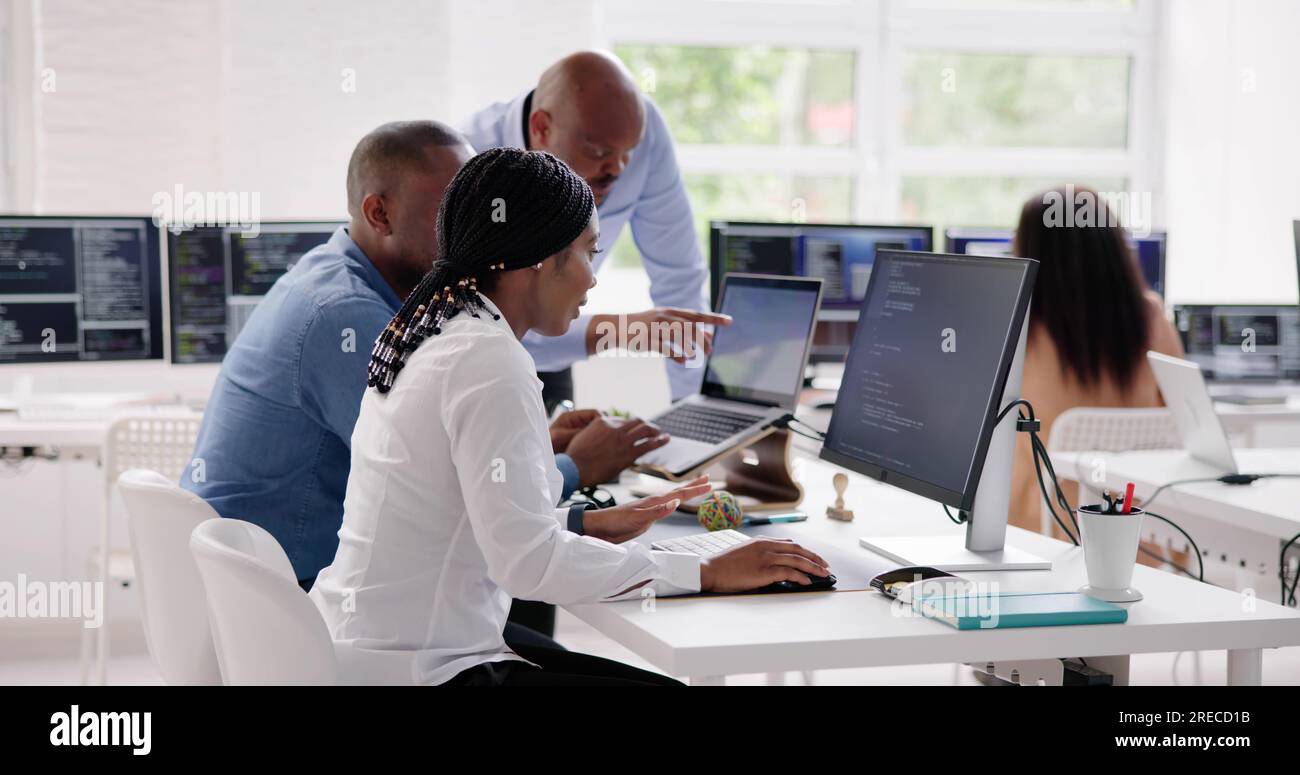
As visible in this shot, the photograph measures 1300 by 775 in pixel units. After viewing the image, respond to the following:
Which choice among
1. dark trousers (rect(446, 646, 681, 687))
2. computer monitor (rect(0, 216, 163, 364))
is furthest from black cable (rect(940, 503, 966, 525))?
computer monitor (rect(0, 216, 163, 364))

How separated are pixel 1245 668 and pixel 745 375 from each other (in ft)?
3.56

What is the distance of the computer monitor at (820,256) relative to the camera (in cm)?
405

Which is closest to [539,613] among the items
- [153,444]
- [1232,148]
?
[153,444]

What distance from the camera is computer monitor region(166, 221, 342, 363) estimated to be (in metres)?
3.73

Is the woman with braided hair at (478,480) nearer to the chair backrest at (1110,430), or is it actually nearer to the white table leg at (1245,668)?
the white table leg at (1245,668)

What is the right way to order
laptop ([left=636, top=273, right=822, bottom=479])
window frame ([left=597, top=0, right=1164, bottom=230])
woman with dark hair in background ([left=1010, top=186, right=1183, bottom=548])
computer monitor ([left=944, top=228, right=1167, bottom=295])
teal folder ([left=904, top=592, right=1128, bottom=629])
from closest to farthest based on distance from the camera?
1. teal folder ([left=904, top=592, right=1128, bottom=629])
2. laptop ([left=636, top=273, right=822, bottom=479])
3. woman with dark hair in background ([left=1010, top=186, right=1183, bottom=548])
4. computer monitor ([left=944, top=228, right=1167, bottom=295])
5. window frame ([left=597, top=0, right=1164, bottom=230])

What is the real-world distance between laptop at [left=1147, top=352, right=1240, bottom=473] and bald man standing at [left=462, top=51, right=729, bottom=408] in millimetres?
978

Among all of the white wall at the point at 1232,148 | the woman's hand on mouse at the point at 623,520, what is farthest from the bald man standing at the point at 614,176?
the white wall at the point at 1232,148

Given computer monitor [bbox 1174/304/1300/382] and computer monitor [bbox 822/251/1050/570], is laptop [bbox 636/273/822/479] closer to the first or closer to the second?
computer monitor [bbox 822/251/1050/570]

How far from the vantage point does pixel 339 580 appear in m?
1.58

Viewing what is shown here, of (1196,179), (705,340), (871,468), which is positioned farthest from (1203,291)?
(871,468)

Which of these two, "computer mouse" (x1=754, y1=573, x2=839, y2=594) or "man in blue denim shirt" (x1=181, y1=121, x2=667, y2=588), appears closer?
"computer mouse" (x1=754, y1=573, x2=839, y2=594)

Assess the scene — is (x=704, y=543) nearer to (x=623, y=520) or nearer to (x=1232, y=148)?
(x=623, y=520)

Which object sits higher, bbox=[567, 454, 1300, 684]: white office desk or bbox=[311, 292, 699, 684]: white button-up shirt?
bbox=[311, 292, 699, 684]: white button-up shirt
